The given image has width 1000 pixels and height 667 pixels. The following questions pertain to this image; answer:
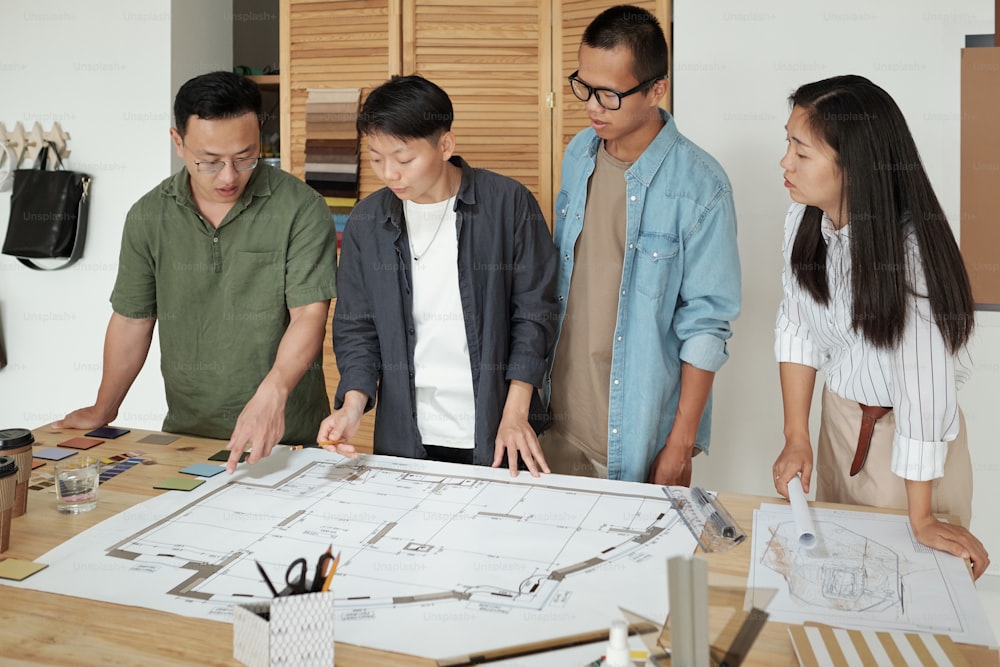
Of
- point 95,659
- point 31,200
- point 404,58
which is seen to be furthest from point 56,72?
point 95,659

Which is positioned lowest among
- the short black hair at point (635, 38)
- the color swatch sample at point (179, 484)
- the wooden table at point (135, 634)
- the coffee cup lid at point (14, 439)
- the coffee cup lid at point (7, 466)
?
the wooden table at point (135, 634)

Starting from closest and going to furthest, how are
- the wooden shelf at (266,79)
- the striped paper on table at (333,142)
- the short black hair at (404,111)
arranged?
the short black hair at (404,111) → the striped paper on table at (333,142) → the wooden shelf at (266,79)

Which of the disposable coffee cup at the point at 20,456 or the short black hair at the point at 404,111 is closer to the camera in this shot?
the disposable coffee cup at the point at 20,456

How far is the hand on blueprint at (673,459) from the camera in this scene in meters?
2.03

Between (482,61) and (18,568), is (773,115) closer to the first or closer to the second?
(482,61)

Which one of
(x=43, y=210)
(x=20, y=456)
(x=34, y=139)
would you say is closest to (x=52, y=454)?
(x=20, y=456)

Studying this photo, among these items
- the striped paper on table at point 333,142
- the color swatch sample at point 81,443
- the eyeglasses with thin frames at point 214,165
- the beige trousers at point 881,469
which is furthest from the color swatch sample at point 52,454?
the striped paper on table at point 333,142

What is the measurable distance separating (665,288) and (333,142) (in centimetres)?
204

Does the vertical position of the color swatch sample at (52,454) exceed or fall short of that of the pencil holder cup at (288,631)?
it exceeds it

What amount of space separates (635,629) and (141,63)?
Answer: 3549 mm

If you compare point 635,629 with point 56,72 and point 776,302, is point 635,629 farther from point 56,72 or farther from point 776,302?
point 56,72

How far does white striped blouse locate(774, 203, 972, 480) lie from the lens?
145 cm

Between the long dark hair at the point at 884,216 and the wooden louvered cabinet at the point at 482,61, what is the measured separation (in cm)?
187

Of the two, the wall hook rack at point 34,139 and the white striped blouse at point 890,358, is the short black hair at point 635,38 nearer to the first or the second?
the white striped blouse at point 890,358
